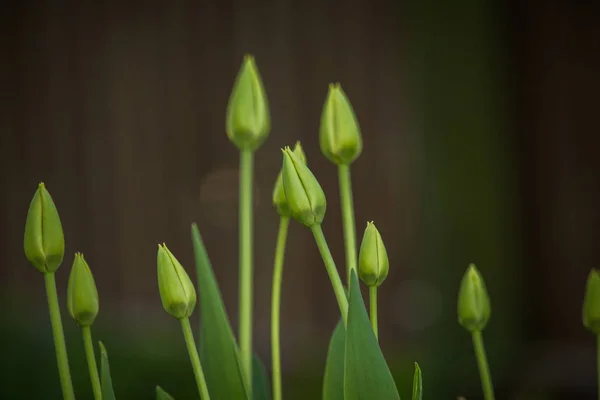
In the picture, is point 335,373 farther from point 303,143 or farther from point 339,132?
point 303,143

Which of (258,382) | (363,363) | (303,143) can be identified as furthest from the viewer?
(303,143)

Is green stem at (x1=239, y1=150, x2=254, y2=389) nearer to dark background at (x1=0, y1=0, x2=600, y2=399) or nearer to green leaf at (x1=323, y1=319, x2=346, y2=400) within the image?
green leaf at (x1=323, y1=319, x2=346, y2=400)

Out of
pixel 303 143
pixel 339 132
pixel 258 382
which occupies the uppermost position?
pixel 303 143

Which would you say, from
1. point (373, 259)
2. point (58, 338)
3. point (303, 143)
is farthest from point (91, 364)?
point (303, 143)

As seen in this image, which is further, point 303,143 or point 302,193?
point 303,143

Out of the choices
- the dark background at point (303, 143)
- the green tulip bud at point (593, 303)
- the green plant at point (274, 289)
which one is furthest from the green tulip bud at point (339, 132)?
the dark background at point (303, 143)

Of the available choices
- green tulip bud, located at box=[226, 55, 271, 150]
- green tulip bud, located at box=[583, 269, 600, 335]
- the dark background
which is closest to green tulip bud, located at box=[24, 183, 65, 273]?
green tulip bud, located at box=[226, 55, 271, 150]

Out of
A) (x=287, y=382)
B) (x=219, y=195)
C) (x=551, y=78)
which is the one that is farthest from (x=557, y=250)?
(x=287, y=382)
